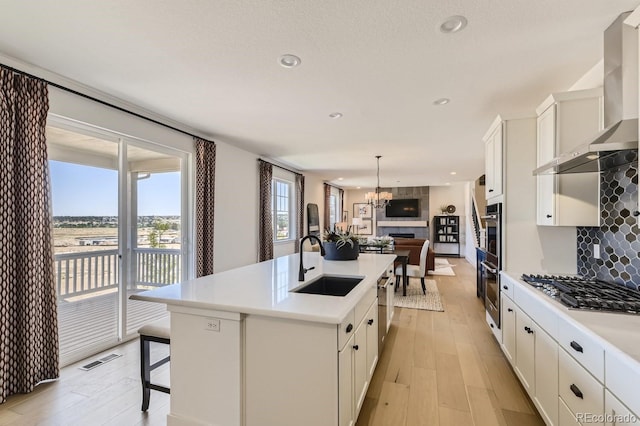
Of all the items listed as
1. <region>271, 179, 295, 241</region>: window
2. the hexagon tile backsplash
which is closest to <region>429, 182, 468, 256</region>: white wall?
<region>271, 179, 295, 241</region>: window

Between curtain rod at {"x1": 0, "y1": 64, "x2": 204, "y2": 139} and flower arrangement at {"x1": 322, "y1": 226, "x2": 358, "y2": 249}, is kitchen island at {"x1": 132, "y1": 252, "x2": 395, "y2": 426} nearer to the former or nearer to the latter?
flower arrangement at {"x1": 322, "y1": 226, "x2": 358, "y2": 249}

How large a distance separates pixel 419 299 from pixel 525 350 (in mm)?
2708

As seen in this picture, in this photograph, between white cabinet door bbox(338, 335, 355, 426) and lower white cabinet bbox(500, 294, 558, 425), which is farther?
lower white cabinet bbox(500, 294, 558, 425)

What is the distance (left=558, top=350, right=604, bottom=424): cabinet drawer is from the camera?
4.10 feet

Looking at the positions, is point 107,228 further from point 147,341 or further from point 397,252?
→ point 397,252

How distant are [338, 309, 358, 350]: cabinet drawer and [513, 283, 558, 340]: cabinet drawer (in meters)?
1.15

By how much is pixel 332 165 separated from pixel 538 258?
4.57 m

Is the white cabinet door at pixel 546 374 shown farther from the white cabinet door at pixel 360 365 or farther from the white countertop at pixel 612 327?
the white cabinet door at pixel 360 365

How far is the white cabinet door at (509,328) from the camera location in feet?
7.83

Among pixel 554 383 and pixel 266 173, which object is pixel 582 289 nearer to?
pixel 554 383

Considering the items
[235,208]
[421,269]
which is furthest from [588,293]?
[235,208]

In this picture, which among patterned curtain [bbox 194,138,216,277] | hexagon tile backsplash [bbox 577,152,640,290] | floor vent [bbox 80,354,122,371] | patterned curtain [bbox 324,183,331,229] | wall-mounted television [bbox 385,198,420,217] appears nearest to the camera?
hexagon tile backsplash [bbox 577,152,640,290]

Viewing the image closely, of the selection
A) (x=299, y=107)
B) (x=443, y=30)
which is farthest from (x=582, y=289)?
(x=299, y=107)

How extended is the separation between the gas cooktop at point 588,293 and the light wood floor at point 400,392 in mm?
891
